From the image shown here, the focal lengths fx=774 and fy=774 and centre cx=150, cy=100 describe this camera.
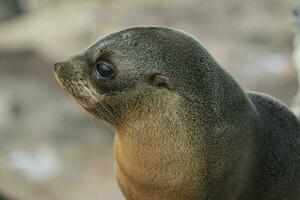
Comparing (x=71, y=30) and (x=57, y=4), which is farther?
(x=57, y=4)

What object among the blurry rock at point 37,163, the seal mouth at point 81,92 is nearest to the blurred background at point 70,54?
the blurry rock at point 37,163

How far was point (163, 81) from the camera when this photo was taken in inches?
103

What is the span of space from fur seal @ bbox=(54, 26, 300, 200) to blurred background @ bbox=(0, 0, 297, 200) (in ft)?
7.70

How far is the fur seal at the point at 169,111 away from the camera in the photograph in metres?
2.62

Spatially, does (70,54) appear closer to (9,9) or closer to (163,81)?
(9,9)

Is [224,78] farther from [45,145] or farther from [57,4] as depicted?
[57,4]

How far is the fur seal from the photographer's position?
2617 mm

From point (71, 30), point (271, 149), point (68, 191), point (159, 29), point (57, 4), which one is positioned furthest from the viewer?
point (57, 4)

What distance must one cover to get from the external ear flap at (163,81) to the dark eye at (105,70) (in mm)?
149

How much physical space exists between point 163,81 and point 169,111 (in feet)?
0.35

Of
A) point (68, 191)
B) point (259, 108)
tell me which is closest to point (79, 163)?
point (68, 191)

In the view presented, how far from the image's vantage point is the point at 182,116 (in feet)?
8.64

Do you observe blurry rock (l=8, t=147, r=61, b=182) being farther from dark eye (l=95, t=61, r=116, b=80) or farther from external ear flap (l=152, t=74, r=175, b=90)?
external ear flap (l=152, t=74, r=175, b=90)

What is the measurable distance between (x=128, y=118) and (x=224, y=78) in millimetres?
364
